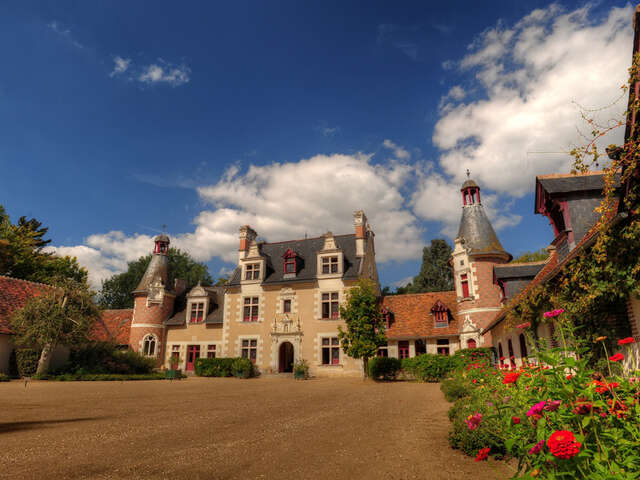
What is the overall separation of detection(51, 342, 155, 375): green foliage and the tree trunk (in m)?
0.54

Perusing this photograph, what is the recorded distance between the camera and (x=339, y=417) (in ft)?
32.8

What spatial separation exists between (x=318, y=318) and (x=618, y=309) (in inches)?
873

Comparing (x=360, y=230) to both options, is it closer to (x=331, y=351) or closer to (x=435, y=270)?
(x=331, y=351)

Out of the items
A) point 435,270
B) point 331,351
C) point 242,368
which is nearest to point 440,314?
point 331,351

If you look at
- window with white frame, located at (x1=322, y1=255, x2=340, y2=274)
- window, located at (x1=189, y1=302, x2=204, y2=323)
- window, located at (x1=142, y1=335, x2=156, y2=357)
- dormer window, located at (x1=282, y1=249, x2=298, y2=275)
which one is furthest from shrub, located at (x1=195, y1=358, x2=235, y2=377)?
window with white frame, located at (x1=322, y1=255, x2=340, y2=274)

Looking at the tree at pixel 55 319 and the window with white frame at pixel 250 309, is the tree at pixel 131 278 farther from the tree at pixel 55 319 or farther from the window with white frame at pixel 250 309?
the tree at pixel 55 319

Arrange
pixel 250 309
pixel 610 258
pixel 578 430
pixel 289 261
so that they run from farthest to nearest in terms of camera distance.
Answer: pixel 289 261 → pixel 250 309 → pixel 610 258 → pixel 578 430

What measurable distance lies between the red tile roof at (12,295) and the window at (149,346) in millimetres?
8916

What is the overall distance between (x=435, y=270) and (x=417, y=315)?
2524 centimetres

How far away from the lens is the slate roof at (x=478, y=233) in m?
24.2

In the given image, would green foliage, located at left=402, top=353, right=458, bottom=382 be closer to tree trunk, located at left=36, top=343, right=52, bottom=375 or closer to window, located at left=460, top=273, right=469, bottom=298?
window, located at left=460, top=273, right=469, bottom=298

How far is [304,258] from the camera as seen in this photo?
31.5 metres

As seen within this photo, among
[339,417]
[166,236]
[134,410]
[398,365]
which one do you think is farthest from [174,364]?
[339,417]

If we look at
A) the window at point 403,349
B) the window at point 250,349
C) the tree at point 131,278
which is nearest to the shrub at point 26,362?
the window at point 250,349
